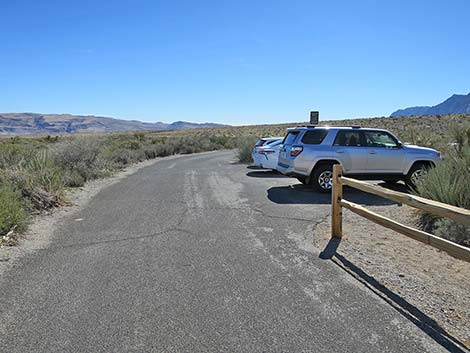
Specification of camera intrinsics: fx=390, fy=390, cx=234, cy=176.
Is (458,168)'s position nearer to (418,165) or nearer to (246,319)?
(418,165)

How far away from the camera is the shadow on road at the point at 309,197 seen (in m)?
10.1

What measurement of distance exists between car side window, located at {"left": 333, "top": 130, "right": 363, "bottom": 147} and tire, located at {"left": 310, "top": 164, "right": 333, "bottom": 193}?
2.55 ft

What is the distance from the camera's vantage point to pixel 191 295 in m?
4.46

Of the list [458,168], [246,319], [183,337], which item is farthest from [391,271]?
[458,168]

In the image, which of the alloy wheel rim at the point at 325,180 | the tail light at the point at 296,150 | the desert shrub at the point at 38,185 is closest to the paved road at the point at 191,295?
the desert shrub at the point at 38,185

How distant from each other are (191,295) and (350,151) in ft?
27.3

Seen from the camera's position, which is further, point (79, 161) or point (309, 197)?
point (79, 161)

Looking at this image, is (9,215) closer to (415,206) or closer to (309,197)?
(415,206)

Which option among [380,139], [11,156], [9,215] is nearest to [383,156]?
[380,139]

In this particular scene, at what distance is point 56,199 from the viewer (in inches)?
376

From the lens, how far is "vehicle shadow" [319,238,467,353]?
354cm

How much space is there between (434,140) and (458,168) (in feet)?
40.7

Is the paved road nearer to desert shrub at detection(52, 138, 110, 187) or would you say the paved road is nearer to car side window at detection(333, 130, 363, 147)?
car side window at detection(333, 130, 363, 147)

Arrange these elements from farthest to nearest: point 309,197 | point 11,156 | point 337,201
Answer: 1. point 11,156
2. point 309,197
3. point 337,201
